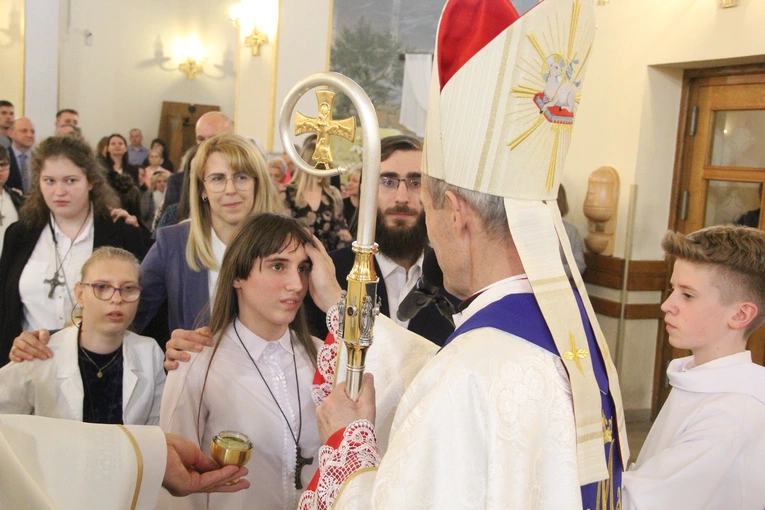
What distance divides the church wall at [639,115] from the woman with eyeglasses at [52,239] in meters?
3.80

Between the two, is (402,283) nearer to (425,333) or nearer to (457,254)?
(425,333)

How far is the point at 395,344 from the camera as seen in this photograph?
1862 mm

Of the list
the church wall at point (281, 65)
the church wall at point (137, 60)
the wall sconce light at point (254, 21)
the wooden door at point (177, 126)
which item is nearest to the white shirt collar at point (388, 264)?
the church wall at point (281, 65)

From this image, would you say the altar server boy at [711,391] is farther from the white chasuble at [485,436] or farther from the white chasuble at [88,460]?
the white chasuble at [88,460]

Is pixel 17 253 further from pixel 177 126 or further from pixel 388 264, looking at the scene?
pixel 177 126

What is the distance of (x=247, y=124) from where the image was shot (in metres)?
9.27

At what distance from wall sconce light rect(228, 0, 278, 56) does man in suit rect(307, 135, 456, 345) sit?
6202 mm

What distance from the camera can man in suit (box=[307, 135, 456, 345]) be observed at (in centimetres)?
297

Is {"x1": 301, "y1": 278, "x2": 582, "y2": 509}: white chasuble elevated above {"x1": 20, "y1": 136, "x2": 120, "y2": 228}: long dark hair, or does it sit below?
below

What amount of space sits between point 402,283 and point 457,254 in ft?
5.07

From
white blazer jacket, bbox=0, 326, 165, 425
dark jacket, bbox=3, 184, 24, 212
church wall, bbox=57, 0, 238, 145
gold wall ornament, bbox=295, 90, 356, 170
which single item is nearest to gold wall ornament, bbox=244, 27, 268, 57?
church wall, bbox=57, 0, 238, 145

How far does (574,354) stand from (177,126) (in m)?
12.3

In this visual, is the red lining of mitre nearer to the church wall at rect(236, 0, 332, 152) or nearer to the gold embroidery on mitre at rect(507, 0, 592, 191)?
the gold embroidery on mitre at rect(507, 0, 592, 191)

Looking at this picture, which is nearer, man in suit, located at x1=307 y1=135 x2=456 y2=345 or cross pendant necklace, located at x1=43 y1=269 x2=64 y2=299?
man in suit, located at x1=307 y1=135 x2=456 y2=345
